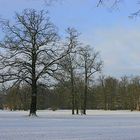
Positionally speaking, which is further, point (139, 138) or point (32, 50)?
point (32, 50)

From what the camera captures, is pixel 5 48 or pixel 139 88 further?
pixel 139 88

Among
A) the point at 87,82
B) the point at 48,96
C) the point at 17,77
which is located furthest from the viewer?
the point at 87,82

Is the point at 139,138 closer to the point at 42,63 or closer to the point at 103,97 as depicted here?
the point at 42,63

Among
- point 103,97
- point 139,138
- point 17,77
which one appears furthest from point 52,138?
point 103,97

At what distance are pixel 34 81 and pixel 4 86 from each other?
3583 millimetres

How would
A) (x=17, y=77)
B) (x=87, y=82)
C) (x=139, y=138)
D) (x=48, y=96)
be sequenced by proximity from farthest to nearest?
(x=87, y=82), (x=48, y=96), (x=17, y=77), (x=139, y=138)

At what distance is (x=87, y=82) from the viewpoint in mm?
76688

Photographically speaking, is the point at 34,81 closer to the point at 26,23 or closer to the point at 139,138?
the point at 26,23

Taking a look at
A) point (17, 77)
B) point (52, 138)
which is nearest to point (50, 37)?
point (17, 77)

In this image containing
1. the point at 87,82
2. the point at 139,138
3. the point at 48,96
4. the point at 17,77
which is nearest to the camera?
the point at 139,138

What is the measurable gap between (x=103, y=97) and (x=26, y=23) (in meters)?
83.7

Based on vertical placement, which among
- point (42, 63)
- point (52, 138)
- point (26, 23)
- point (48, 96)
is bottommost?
point (52, 138)

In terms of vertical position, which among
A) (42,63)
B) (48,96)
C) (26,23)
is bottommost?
(48,96)

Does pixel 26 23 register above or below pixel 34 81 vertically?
above
